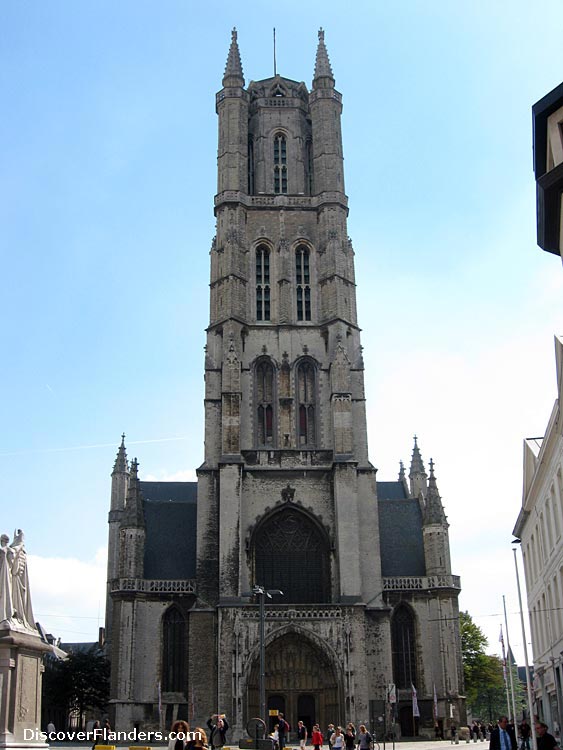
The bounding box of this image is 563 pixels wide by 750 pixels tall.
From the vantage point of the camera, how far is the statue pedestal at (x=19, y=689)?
43.1 ft

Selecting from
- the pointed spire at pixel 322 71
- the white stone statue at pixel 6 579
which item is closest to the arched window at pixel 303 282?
the pointed spire at pixel 322 71

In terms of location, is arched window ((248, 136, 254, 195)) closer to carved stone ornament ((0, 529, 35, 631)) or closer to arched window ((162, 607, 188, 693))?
arched window ((162, 607, 188, 693))

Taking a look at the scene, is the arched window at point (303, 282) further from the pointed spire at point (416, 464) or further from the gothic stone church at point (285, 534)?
the pointed spire at point (416, 464)

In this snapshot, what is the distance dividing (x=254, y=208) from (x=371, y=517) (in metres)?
20.5

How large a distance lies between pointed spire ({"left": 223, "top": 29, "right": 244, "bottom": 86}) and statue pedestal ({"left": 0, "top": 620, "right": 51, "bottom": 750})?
50.1 m

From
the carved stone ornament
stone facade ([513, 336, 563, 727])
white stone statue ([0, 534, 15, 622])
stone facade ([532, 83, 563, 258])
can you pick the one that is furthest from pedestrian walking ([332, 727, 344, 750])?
stone facade ([532, 83, 563, 258])

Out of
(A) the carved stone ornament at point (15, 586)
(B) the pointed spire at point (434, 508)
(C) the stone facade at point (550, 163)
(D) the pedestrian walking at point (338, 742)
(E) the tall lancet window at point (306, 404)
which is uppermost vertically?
(E) the tall lancet window at point (306, 404)

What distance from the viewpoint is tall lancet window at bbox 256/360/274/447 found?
49.8 meters

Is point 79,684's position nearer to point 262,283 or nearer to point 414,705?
point 414,705

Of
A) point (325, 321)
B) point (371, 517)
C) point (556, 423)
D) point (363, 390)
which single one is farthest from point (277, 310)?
point (556, 423)

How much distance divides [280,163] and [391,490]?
24.2 metres

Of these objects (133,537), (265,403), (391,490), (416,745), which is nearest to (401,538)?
(265,403)

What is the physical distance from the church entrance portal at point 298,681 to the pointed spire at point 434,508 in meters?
9.64

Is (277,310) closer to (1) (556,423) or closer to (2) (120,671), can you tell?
(2) (120,671)
